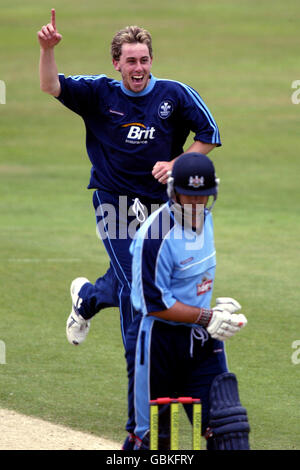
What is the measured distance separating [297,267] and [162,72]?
698 inches

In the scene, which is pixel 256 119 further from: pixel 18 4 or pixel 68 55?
pixel 18 4

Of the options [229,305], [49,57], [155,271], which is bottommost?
[229,305]

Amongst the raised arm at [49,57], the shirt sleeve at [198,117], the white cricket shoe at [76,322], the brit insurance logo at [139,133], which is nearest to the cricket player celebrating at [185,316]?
the brit insurance logo at [139,133]

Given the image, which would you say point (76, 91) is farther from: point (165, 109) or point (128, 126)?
point (165, 109)

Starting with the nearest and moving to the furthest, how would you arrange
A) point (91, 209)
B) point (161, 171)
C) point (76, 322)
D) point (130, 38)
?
point (161, 171), point (130, 38), point (76, 322), point (91, 209)

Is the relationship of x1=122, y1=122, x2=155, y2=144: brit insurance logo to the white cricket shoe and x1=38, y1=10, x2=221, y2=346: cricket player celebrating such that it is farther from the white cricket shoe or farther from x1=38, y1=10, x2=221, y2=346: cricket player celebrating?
the white cricket shoe

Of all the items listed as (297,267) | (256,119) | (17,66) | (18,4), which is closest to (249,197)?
(297,267)

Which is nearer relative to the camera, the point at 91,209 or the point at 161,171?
the point at 161,171

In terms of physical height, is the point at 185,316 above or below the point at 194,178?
below

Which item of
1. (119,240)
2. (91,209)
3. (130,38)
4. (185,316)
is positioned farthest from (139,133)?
(91,209)

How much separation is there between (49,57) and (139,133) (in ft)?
2.83

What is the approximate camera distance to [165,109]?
738cm

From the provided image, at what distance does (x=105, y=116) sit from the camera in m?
7.45

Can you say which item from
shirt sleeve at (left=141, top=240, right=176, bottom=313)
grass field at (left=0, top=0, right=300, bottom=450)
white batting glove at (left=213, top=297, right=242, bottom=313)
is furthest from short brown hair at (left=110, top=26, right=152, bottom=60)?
grass field at (left=0, top=0, right=300, bottom=450)
